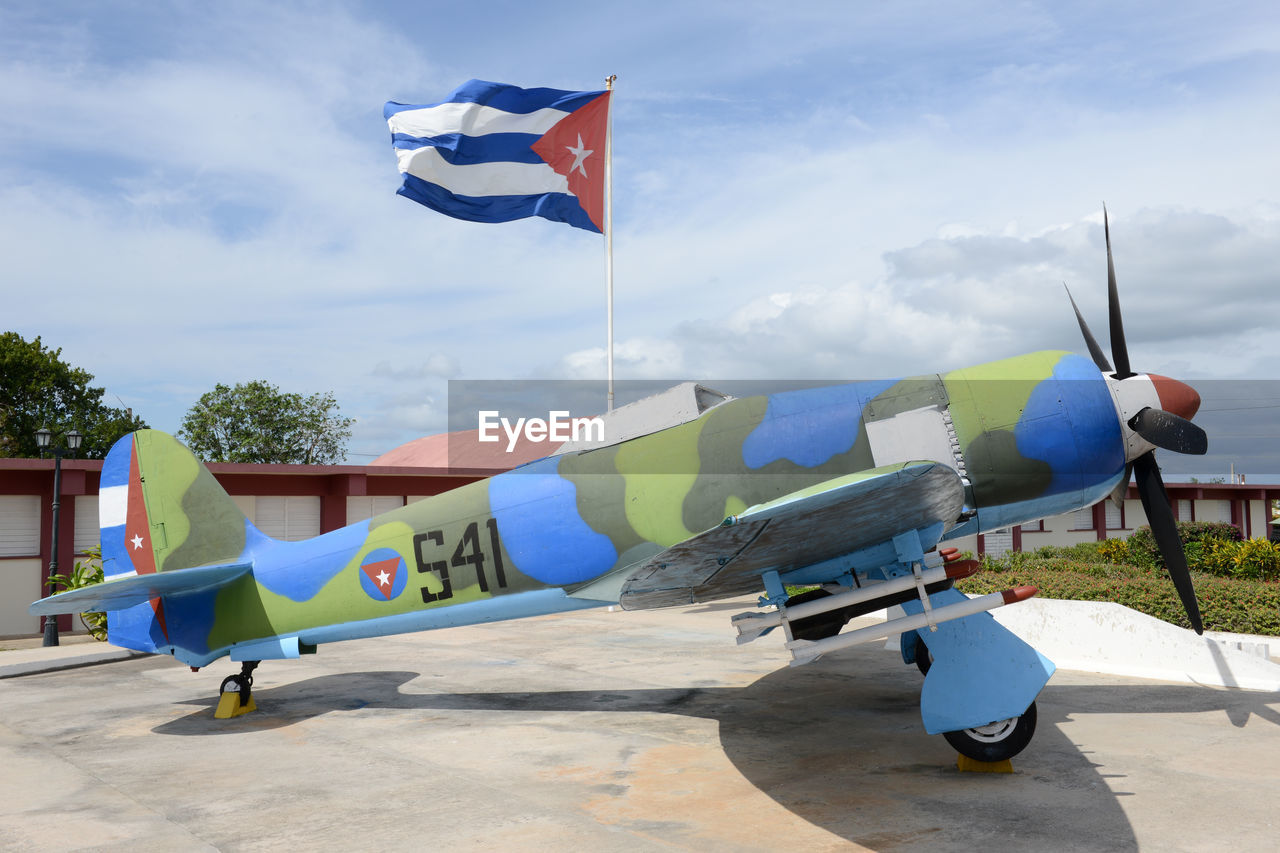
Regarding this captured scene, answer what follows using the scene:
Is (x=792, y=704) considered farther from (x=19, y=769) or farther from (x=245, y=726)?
(x=19, y=769)

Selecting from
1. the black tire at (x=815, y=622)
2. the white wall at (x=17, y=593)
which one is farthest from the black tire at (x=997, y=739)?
the white wall at (x=17, y=593)

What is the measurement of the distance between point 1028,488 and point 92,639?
16.7 metres

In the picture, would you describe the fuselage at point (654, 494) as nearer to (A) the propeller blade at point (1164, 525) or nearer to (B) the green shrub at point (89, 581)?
(A) the propeller blade at point (1164, 525)

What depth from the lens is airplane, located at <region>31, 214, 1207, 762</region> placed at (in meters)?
5.77

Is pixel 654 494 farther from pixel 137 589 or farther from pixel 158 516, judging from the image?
pixel 158 516

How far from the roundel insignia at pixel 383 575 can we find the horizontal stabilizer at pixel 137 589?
1.37 meters

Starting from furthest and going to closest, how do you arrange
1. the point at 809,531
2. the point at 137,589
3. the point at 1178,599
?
the point at 1178,599 < the point at 137,589 < the point at 809,531

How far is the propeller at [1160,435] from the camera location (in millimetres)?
6160

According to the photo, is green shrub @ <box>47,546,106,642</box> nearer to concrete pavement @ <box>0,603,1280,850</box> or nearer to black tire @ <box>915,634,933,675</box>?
concrete pavement @ <box>0,603,1280,850</box>

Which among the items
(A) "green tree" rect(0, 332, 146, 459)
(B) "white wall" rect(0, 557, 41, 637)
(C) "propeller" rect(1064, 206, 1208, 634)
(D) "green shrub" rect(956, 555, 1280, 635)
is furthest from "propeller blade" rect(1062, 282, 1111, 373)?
(A) "green tree" rect(0, 332, 146, 459)

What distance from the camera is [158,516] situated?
861 centimetres

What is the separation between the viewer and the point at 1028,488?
6348 mm

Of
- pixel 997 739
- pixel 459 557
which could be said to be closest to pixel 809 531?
pixel 997 739

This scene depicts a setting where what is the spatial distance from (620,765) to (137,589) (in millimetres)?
4558
